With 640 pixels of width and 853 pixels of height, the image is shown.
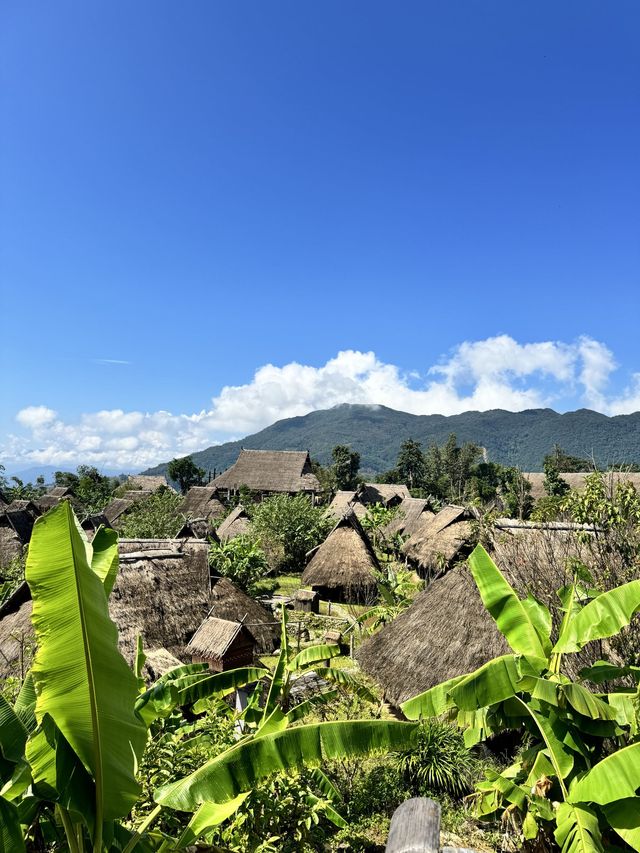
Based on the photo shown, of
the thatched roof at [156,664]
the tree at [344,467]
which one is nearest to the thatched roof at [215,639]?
the thatched roof at [156,664]

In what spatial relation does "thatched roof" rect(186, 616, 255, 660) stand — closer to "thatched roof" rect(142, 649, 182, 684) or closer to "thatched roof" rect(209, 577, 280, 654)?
"thatched roof" rect(142, 649, 182, 684)

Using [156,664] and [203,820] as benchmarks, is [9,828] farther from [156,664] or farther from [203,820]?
[156,664]

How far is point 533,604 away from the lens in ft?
14.0

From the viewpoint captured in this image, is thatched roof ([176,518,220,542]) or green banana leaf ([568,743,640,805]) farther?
thatched roof ([176,518,220,542])

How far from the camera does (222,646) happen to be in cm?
851

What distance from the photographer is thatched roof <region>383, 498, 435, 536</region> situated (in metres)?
31.0

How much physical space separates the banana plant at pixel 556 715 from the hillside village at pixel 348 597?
8.6 inches

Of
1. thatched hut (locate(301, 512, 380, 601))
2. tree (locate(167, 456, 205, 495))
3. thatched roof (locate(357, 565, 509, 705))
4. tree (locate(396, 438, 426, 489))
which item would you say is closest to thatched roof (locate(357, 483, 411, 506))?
thatched hut (locate(301, 512, 380, 601))

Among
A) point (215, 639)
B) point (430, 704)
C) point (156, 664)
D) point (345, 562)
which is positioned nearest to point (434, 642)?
point (215, 639)

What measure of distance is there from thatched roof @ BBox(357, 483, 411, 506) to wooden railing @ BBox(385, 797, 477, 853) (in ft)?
126

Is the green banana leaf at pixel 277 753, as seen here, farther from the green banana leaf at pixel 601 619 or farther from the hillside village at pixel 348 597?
the green banana leaf at pixel 601 619

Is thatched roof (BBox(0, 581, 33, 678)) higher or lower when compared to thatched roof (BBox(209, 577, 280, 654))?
higher

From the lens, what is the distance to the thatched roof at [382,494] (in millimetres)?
42438

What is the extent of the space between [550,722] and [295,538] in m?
22.2
